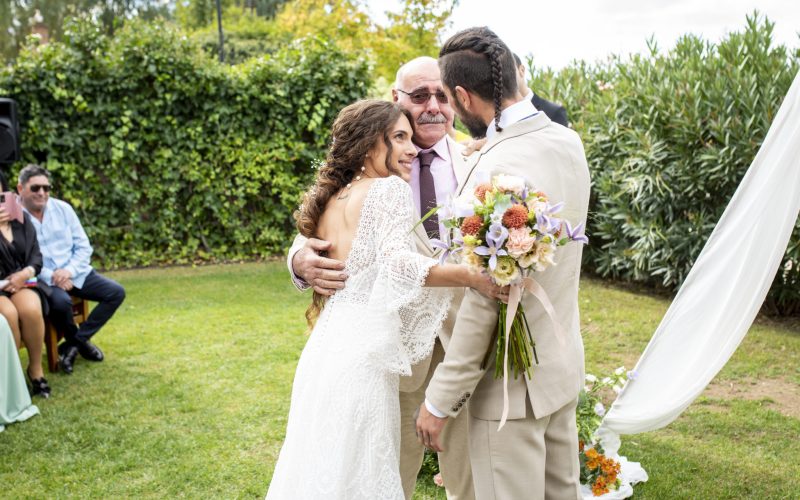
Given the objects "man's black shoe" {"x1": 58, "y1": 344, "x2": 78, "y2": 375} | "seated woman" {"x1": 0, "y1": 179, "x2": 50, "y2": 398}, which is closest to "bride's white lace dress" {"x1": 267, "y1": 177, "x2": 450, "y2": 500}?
"seated woman" {"x1": 0, "y1": 179, "x2": 50, "y2": 398}

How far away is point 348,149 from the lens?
2904mm

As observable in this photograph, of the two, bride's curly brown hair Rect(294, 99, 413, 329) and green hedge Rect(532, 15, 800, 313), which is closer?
bride's curly brown hair Rect(294, 99, 413, 329)

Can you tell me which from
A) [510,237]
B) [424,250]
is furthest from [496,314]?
[424,250]

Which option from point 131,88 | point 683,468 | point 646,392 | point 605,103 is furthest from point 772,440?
point 131,88

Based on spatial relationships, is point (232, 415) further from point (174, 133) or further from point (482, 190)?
point (174, 133)

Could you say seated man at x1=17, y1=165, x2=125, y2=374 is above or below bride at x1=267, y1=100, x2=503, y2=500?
below

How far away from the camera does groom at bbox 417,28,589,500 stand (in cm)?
231

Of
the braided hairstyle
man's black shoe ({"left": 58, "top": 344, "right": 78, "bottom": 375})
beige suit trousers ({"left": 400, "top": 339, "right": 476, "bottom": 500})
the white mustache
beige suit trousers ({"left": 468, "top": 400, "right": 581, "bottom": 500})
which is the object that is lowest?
man's black shoe ({"left": 58, "top": 344, "right": 78, "bottom": 375})

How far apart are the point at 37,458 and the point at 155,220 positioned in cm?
680

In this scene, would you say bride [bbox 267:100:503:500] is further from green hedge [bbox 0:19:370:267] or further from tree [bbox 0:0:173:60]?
tree [bbox 0:0:173:60]

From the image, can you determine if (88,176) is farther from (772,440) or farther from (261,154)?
(772,440)

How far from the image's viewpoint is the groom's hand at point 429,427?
2.44m

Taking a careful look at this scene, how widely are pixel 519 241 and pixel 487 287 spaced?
0.80 feet

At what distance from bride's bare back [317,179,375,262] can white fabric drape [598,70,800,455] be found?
6.92ft
